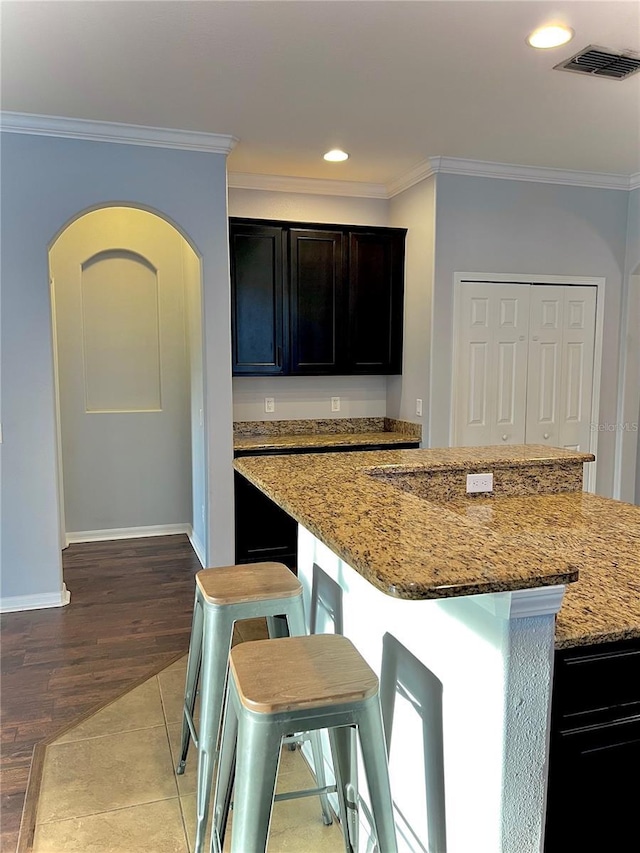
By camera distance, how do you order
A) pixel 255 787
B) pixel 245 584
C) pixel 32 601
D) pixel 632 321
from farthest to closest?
pixel 632 321 → pixel 32 601 → pixel 245 584 → pixel 255 787

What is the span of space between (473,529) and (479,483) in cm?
114

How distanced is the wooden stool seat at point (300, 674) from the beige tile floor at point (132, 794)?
83 centimetres

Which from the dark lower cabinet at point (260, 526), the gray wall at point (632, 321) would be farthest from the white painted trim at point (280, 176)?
the dark lower cabinet at point (260, 526)

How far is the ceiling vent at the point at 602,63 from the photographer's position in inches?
104

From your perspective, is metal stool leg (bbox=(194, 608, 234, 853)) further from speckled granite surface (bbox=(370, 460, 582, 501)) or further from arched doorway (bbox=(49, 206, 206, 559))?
arched doorway (bbox=(49, 206, 206, 559))

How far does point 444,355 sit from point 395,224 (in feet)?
3.89

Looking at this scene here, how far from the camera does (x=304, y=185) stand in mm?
4605

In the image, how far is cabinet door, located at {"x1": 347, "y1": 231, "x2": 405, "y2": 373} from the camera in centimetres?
449

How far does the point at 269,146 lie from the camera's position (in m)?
3.85

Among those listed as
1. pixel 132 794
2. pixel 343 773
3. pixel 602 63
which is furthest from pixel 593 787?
pixel 602 63

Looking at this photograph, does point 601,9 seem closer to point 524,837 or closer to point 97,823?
point 524,837

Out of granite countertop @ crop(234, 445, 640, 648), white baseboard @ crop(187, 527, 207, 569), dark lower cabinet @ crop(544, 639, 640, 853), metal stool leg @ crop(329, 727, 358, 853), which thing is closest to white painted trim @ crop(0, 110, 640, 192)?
granite countertop @ crop(234, 445, 640, 648)

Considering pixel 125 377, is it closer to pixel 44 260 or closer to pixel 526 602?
pixel 44 260

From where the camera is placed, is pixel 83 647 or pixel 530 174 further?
pixel 530 174
